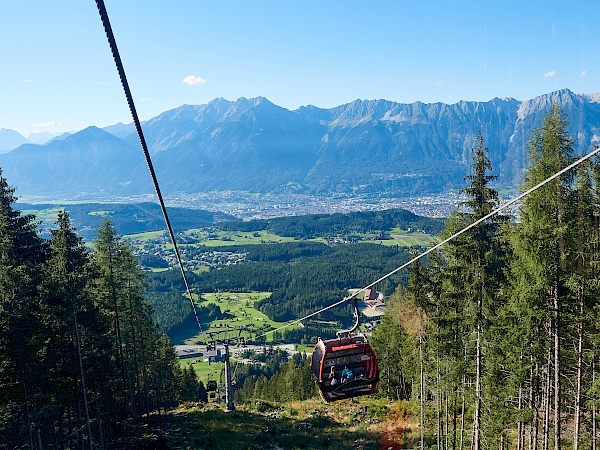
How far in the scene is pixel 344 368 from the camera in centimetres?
1139

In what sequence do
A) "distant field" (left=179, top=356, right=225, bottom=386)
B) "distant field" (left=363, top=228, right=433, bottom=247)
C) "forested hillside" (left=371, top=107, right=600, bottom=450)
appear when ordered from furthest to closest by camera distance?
"distant field" (left=363, top=228, right=433, bottom=247) → "distant field" (left=179, top=356, right=225, bottom=386) → "forested hillside" (left=371, top=107, right=600, bottom=450)

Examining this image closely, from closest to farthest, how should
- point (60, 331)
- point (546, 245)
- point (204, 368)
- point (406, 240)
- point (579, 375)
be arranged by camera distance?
point (546, 245) → point (579, 375) → point (60, 331) → point (204, 368) → point (406, 240)

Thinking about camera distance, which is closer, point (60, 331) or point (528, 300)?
point (528, 300)

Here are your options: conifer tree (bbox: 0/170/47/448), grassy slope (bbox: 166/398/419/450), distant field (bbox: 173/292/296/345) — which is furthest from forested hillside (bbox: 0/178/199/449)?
distant field (bbox: 173/292/296/345)

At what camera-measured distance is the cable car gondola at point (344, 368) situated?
11.3 meters

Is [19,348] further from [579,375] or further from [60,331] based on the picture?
[579,375]

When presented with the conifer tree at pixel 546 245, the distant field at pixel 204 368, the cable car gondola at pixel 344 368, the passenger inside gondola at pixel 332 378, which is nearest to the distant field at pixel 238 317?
the distant field at pixel 204 368

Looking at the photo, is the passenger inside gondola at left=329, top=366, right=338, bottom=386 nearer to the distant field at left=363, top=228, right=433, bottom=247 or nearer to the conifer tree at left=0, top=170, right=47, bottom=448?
the conifer tree at left=0, top=170, right=47, bottom=448

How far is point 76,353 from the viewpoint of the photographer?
18203 millimetres

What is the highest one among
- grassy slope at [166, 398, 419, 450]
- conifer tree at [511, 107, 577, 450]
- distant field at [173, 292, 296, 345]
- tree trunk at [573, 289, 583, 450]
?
conifer tree at [511, 107, 577, 450]

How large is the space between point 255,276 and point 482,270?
13359 centimetres

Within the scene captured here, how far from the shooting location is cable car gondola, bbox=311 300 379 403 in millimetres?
11301

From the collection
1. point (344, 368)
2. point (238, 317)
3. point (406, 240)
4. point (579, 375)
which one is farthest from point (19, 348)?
point (406, 240)

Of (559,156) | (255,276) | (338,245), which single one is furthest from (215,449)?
(338,245)
